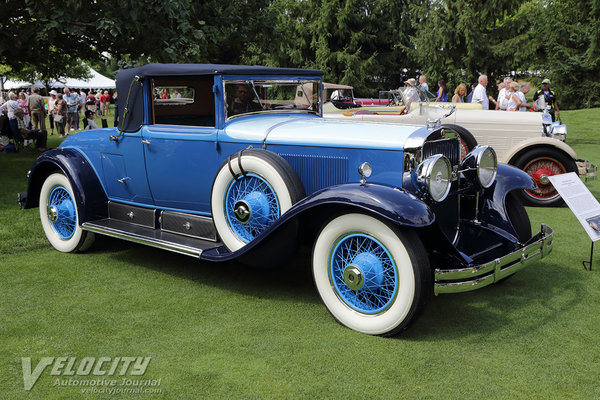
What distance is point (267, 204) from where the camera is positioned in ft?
13.8

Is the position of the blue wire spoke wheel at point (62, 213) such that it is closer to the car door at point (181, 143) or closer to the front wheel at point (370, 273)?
the car door at point (181, 143)

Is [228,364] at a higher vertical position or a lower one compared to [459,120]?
lower

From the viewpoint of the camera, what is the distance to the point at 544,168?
8.09m

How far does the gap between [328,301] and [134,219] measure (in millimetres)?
2378

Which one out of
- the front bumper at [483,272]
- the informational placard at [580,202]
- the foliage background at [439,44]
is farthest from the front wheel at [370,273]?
the foliage background at [439,44]

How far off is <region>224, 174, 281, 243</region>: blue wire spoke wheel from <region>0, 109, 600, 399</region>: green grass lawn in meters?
0.57

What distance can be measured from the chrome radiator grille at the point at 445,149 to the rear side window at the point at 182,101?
188cm

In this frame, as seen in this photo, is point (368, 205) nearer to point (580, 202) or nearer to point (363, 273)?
point (363, 273)

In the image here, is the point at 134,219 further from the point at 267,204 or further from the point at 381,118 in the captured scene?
the point at 381,118

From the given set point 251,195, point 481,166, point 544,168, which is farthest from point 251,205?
point 544,168

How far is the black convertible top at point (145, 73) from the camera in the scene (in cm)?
464

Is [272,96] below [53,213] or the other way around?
the other way around

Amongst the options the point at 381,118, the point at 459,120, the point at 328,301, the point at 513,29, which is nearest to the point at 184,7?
the point at 381,118

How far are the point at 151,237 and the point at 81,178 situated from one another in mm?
1166
